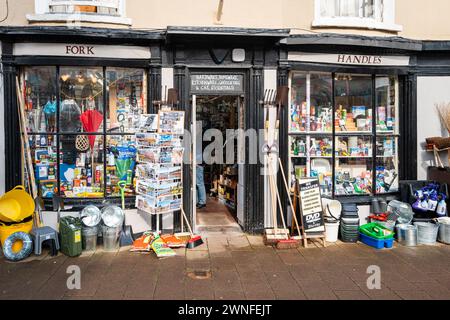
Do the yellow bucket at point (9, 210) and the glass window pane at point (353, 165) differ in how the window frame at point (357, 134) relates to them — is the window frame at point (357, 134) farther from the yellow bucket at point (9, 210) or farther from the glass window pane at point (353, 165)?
the yellow bucket at point (9, 210)

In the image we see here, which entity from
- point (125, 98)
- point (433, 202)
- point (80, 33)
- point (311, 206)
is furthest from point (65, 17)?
point (433, 202)

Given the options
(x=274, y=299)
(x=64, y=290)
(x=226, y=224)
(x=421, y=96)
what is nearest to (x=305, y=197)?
(x=226, y=224)

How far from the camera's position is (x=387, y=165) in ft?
29.6

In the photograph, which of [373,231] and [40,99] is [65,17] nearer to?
[40,99]

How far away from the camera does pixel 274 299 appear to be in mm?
5250

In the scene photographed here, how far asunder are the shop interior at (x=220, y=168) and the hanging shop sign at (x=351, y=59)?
1596mm

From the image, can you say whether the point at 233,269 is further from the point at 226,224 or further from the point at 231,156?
the point at 231,156

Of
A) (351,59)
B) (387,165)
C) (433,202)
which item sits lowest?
(433,202)

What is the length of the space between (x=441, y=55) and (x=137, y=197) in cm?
694

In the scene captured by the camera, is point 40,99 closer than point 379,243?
No

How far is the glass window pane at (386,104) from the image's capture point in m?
8.94

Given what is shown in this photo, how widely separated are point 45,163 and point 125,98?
77.7 inches

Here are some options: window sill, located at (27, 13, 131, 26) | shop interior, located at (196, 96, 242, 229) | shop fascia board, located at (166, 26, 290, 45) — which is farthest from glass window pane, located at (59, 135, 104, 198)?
shop fascia board, located at (166, 26, 290, 45)

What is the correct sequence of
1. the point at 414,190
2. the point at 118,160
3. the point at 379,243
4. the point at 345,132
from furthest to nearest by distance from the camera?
the point at 345,132 → the point at 414,190 → the point at 118,160 → the point at 379,243
